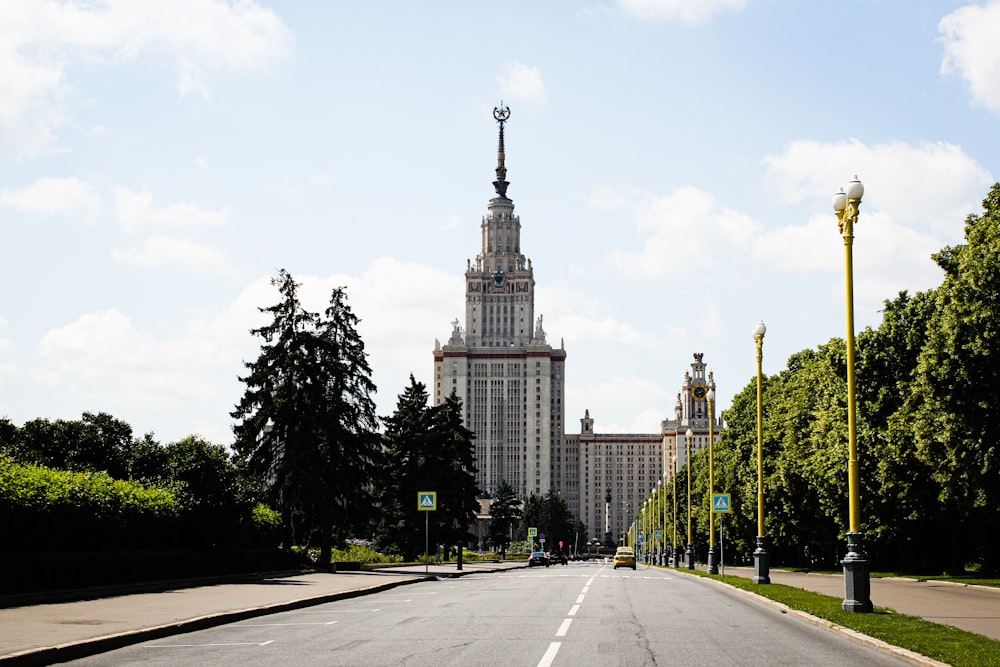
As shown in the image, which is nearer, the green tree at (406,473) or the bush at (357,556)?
the bush at (357,556)

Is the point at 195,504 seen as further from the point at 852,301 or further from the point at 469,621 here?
the point at 852,301

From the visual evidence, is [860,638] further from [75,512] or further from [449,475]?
[449,475]

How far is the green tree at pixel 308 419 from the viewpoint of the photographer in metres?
52.2

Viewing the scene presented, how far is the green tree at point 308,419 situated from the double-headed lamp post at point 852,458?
3177 centimetres

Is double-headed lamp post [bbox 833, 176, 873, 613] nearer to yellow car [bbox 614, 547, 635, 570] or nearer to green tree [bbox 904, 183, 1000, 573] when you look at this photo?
green tree [bbox 904, 183, 1000, 573]

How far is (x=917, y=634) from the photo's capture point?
18062 millimetres

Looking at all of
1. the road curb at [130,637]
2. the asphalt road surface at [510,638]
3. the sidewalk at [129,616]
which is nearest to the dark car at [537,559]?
the sidewalk at [129,616]

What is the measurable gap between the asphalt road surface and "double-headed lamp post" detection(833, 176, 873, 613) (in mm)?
1456

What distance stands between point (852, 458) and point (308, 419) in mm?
32727

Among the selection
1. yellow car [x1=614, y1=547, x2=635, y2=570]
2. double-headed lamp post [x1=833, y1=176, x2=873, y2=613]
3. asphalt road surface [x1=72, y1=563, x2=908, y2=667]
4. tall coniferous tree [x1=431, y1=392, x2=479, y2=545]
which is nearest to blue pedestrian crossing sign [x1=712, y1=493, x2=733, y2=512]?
asphalt road surface [x1=72, y1=563, x2=908, y2=667]

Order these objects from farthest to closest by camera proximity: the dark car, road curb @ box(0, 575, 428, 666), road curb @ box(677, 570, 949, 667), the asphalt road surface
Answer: the dark car
the asphalt road surface
road curb @ box(677, 570, 949, 667)
road curb @ box(0, 575, 428, 666)

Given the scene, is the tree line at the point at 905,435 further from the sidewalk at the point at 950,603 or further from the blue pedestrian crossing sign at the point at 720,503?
the blue pedestrian crossing sign at the point at 720,503

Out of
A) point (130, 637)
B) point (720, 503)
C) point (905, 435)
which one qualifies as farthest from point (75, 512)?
point (905, 435)

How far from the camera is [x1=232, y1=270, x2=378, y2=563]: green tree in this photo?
5222 centimetres
